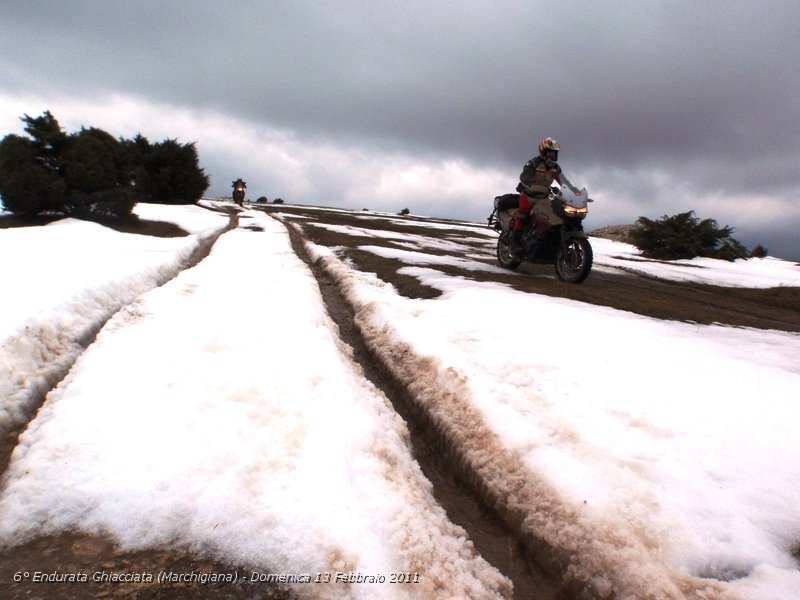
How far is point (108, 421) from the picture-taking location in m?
3.08

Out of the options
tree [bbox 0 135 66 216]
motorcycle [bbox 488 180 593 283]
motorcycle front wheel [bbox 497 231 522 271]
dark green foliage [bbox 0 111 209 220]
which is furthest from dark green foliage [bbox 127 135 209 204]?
motorcycle [bbox 488 180 593 283]

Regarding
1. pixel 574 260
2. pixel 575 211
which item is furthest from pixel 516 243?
pixel 575 211

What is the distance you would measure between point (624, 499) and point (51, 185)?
76.0 feet

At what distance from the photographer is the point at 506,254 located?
11078 mm

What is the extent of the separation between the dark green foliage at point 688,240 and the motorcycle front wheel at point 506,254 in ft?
37.4

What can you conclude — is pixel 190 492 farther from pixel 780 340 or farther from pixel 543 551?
pixel 780 340

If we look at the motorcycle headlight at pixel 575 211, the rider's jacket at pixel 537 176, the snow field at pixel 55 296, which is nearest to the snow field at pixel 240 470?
the snow field at pixel 55 296

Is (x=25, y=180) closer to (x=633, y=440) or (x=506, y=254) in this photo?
(x=506, y=254)

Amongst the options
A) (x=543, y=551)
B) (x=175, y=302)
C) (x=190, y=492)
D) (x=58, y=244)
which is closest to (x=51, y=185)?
(x=58, y=244)

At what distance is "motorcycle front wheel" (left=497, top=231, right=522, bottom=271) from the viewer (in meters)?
10.6

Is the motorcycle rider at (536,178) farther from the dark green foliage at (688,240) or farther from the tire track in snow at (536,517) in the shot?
the dark green foliage at (688,240)

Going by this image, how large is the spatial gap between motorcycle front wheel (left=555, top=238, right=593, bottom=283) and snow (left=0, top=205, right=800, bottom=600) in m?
3.18

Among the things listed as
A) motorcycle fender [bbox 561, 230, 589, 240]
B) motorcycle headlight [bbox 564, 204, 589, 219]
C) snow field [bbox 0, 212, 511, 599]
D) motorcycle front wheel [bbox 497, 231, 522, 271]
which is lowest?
snow field [bbox 0, 212, 511, 599]

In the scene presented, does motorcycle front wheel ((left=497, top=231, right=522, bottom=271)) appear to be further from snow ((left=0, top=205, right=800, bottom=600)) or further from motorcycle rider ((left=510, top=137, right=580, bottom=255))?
snow ((left=0, top=205, right=800, bottom=600))
